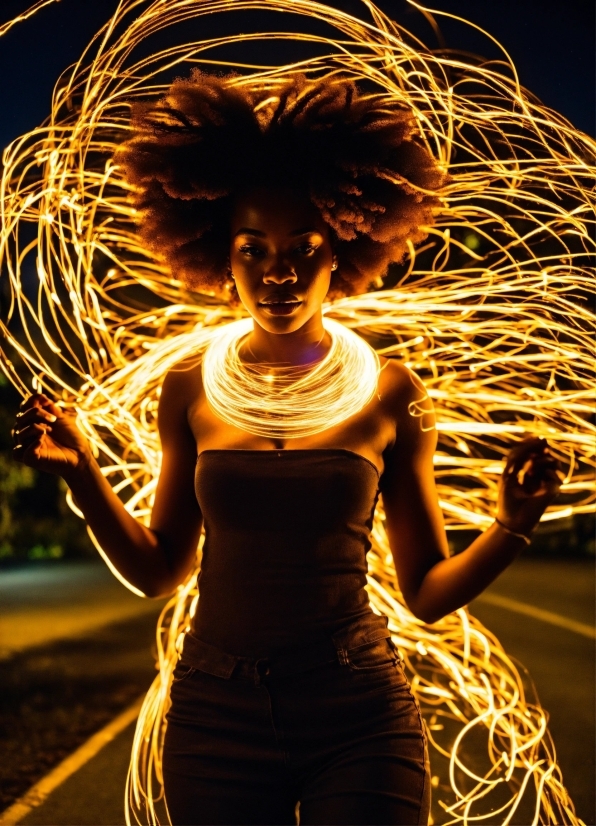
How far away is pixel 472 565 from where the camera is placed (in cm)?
258

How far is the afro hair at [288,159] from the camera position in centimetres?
288

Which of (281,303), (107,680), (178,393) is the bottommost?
(107,680)

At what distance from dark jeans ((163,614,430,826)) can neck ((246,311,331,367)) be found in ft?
2.92

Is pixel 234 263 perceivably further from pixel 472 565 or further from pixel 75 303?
pixel 472 565

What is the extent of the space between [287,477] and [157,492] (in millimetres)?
550

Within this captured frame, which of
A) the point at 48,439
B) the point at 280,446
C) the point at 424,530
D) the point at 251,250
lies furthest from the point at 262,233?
the point at 424,530

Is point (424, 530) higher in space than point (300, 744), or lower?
higher

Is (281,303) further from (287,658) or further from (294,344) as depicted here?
(287,658)

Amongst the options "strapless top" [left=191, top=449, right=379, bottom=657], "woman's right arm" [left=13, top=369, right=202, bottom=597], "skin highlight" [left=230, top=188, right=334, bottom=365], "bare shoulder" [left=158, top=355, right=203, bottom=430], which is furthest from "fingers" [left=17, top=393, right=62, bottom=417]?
"skin highlight" [left=230, top=188, right=334, bottom=365]

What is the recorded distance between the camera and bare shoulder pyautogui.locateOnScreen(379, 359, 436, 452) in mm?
2734

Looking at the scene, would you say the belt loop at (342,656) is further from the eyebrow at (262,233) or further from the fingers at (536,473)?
the eyebrow at (262,233)

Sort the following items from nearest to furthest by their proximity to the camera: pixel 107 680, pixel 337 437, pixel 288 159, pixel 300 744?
pixel 300 744 < pixel 337 437 < pixel 288 159 < pixel 107 680

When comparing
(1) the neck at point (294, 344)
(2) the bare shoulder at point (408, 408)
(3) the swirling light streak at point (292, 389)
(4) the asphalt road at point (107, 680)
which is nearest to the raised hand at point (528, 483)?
(2) the bare shoulder at point (408, 408)

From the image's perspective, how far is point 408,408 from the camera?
277 centimetres
